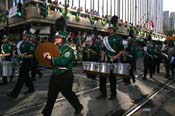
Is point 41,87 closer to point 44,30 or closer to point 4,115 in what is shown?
point 4,115

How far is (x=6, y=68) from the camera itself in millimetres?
13188

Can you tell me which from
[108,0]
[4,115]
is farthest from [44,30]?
[108,0]

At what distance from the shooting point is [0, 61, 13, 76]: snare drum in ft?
43.0

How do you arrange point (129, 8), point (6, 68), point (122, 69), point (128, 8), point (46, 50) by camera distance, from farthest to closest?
point (129, 8) < point (128, 8) < point (6, 68) < point (122, 69) < point (46, 50)

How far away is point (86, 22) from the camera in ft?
137

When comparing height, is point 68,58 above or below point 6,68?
above

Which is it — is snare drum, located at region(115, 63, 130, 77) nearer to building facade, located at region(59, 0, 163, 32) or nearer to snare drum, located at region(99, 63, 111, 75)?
snare drum, located at region(99, 63, 111, 75)

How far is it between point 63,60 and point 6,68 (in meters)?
5.86

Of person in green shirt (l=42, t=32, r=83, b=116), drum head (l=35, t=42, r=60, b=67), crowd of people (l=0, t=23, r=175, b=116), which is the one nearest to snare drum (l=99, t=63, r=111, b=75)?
crowd of people (l=0, t=23, r=175, b=116)

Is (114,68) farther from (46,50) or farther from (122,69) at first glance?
(46,50)

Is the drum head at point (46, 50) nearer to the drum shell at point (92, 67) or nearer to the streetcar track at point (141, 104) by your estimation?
the streetcar track at point (141, 104)

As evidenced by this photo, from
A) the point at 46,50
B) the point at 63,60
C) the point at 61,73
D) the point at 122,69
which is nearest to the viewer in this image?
the point at 46,50

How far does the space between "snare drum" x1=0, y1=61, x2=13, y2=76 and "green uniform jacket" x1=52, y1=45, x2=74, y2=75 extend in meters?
5.53

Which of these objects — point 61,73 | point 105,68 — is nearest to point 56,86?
point 61,73
